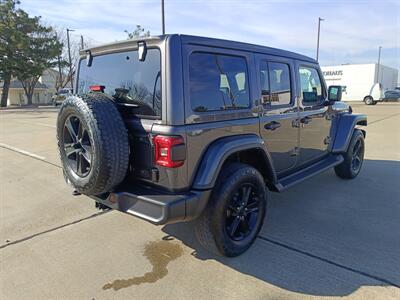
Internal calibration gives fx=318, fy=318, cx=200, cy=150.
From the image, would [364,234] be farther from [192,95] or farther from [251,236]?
[192,95]

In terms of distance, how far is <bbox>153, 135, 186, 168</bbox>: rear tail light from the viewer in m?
2.56

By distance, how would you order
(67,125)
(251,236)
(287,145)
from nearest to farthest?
1. (67,125)
2. (251,236)
3. (287,145)

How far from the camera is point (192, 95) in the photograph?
270cm

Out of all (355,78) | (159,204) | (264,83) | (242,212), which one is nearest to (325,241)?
(242,212)

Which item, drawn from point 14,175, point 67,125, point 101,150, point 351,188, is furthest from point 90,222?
point 351,188

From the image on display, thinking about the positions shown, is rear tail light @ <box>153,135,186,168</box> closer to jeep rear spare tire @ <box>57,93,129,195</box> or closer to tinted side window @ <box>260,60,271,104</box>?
jeep rear spare tire @ <box>57,93,129,195</box>

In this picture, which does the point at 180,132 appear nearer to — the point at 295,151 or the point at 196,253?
the point at 196,253

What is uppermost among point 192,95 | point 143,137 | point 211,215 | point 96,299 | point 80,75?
point 80,75

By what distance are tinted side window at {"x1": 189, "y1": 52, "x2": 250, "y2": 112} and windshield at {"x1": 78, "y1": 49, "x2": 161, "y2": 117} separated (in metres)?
0.31

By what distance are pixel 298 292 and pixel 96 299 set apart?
163 cm

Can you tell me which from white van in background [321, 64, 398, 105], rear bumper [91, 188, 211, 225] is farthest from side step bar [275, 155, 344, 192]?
white van in background [321, 64, 398, 105]

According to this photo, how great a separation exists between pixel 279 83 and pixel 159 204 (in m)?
2.17

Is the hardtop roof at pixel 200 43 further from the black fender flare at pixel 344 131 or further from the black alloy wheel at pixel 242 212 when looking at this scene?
the black fender flare at pixel 344 131

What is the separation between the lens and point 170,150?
256 centimetres
